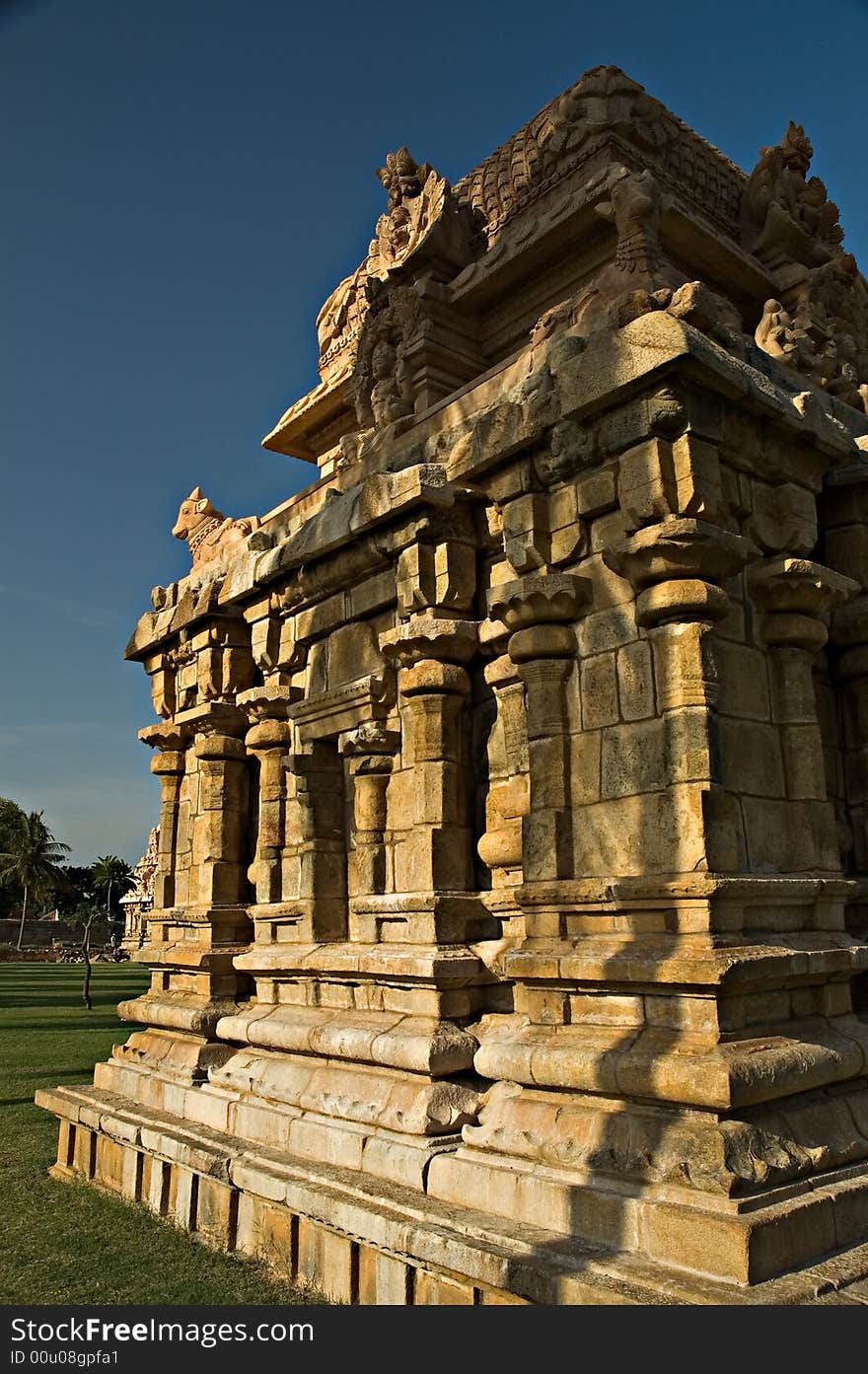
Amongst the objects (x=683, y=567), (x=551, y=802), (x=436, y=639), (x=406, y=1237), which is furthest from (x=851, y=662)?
(x=406, y=1237)

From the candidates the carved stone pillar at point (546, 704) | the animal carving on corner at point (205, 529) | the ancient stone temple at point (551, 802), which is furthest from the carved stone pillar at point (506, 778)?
the animal carving on corner at point (205, 529)

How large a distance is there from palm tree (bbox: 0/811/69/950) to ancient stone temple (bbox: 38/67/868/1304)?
67117 millimetres

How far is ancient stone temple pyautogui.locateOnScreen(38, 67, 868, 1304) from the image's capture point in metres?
4.21

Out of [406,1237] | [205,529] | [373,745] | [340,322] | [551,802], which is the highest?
[340,322]

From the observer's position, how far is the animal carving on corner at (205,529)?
31.9 feet

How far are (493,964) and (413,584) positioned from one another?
90.0 inches

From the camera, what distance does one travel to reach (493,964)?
5.69 m

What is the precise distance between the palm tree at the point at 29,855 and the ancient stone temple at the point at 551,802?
6712 centimetres

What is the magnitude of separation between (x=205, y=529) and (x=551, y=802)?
6.86 m

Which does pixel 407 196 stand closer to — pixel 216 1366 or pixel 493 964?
pixel 493 964

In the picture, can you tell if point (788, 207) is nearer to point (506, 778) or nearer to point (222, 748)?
point (506, 778)

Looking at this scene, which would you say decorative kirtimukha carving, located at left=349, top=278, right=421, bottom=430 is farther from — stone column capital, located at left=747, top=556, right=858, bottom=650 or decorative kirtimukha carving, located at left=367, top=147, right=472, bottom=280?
stone column capital, located at left=747, top=556, right=858, bottom=650

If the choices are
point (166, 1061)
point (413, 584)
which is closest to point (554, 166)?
point (413, 584)

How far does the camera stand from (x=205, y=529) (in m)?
10.8
